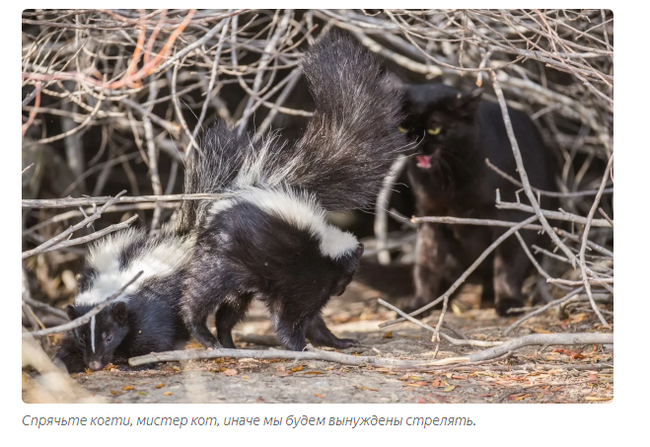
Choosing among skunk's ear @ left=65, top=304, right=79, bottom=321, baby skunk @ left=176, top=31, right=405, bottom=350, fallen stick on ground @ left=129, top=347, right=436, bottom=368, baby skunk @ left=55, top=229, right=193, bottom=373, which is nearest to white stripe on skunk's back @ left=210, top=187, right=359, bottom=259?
baby skunk @ left=176, top=31, right=405, bottom=350

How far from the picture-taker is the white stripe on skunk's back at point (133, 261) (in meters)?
4.90

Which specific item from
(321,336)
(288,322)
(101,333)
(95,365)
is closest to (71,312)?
(101,333)

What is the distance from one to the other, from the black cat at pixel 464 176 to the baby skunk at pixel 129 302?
2160 millimetres

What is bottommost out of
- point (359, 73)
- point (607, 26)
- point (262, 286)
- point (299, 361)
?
point (299, 361)

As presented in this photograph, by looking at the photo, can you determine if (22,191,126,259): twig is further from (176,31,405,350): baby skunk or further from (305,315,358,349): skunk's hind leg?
(305,315,358,349): skunk's hind leg

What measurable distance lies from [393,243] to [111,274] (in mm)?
3884

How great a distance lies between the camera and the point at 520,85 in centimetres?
671

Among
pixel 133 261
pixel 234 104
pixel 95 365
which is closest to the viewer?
pixel 95 365

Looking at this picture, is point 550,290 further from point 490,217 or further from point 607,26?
point 607,26

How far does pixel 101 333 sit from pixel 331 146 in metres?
2.01

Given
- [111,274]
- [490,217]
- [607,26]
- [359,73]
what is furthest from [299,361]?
[607,26]

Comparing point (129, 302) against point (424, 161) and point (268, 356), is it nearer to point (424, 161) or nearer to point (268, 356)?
point (268, 356)

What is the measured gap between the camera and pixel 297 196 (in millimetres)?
4719

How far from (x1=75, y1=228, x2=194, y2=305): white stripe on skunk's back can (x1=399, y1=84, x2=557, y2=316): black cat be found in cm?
204
